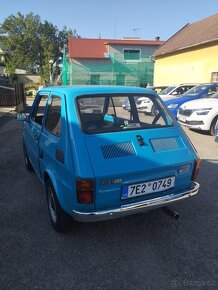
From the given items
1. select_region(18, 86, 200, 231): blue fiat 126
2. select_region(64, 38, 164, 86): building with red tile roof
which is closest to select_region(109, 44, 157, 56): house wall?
select_region(64, 38, 164, 86): building with red tile roof

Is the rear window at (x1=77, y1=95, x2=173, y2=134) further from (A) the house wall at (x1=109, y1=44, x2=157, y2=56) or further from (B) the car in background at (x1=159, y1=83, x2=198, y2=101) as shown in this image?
(A) the house wall at (x1=109, y1=44, x2=157, y2=56)

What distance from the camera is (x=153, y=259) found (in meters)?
2.73

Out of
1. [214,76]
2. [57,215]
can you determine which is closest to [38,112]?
[57,215]

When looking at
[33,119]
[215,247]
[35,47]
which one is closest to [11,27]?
[35,47]

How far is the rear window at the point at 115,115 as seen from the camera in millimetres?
3104

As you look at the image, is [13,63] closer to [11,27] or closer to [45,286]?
[11,27]

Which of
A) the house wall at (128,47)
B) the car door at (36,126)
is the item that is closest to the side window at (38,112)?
the car door at (36,126)

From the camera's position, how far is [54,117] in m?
3.35

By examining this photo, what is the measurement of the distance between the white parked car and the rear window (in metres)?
4.76

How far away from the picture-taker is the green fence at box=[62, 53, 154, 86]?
26.3m

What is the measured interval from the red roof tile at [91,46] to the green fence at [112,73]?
→ 1.76 m

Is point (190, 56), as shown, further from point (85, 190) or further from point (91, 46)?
point (85, 190)

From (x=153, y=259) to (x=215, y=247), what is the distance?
2.46 ft

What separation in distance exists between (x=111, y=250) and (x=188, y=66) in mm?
19207
